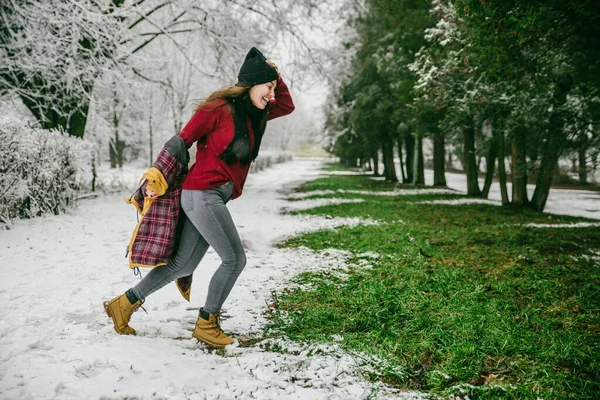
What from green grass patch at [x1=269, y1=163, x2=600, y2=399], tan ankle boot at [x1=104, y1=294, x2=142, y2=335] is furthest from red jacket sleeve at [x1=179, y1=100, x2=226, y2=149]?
green grass patch at [x1=269, y1=163, x2=600, y2=399]

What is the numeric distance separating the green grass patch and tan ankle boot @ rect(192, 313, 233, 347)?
0.53m

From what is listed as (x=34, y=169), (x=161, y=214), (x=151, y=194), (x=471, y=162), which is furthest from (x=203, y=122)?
(x=471, y=162)

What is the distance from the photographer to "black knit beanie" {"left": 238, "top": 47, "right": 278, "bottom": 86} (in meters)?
2.88

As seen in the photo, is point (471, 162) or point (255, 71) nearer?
point (255, 71)

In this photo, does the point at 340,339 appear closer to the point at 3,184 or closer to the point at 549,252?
the point at 549,252

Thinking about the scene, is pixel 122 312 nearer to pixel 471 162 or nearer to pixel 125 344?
pixel 125 344

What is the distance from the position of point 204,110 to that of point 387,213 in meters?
8.86

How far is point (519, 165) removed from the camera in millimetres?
9688

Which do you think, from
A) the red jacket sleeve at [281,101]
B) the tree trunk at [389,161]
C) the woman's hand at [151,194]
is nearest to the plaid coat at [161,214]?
the woman's hand at [151,194]

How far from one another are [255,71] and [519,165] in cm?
892

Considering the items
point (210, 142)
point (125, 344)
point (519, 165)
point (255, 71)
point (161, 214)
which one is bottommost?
point (125, 344)

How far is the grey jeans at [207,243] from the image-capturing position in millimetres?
2850

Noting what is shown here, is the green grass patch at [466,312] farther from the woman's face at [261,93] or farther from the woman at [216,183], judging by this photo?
the woman's face at [261,93]

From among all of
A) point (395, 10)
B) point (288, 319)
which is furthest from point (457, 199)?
point (288, 319)
